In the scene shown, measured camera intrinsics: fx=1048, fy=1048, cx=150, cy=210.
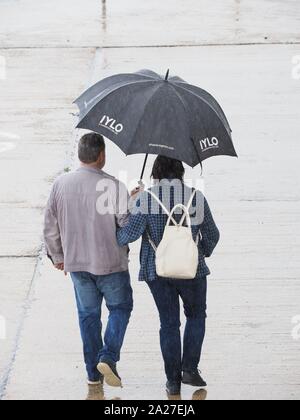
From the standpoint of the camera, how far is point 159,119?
6.12 m

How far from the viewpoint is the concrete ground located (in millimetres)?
6848

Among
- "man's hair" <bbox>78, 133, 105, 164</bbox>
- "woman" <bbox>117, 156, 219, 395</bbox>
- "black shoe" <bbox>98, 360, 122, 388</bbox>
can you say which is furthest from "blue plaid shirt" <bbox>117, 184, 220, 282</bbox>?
"black shoe" <bbox>98, 360, 122, 388</bbox>

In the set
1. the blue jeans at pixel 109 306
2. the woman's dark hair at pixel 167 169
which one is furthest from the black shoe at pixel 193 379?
the woman's dark hair at pixel 167 169

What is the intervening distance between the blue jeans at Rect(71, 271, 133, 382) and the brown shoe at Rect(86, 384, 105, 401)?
9.9 inches

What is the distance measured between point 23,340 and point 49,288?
0.94 m

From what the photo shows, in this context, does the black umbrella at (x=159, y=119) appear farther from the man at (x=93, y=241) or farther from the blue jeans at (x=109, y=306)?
the blue jeans at (x=109, y=306)

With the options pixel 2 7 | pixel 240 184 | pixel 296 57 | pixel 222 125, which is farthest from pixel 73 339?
pixel 2 7

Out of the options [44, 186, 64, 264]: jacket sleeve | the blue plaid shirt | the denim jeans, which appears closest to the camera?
the blue plaid shirt

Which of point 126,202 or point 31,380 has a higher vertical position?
point 126,202

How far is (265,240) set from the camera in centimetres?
896

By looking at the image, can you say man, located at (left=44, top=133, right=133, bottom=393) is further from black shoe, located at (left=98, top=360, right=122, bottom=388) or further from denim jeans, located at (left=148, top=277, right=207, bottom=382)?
denim jeans, located at (left=148, top=277, right=207, bottom=382)

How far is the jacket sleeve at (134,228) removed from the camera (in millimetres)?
6047

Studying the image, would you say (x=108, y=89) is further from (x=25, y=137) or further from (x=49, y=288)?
(x=25, y=137)

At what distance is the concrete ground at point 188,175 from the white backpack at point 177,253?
3.13 ft
